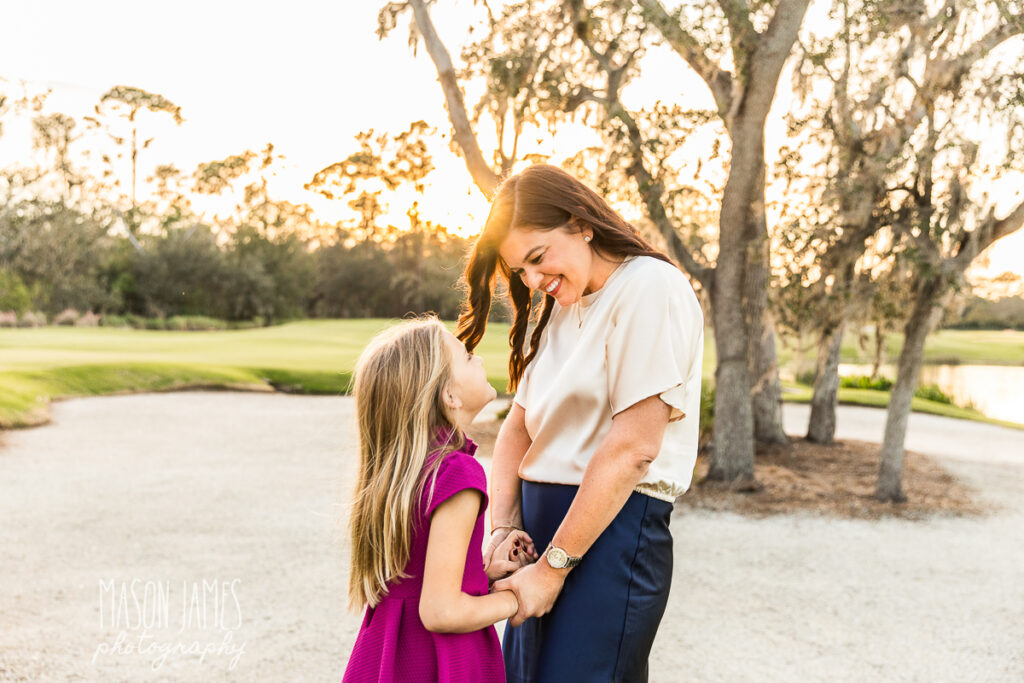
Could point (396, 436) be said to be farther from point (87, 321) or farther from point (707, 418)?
point (87, 321)

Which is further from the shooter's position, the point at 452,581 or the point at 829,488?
the point at 829,488

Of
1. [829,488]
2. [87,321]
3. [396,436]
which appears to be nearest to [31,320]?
[87,321]

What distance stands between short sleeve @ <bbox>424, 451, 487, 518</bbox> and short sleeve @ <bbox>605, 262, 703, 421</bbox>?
1.11 feet

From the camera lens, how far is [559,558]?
1.76 meters

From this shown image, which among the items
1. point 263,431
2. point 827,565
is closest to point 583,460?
point 827,565

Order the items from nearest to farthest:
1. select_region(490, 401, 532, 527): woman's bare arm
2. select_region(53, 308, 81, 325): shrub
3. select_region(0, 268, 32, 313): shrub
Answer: select_region(490, 401, 532, 527): woman's bare arm, select_region(0, 268, 32, 313): shrub, select_region(53, 308, 81, 325): shrub

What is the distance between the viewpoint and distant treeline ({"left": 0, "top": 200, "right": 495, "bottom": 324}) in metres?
34.0

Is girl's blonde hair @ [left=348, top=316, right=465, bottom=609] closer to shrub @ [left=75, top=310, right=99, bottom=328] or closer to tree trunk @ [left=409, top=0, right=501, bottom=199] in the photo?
tree trunk @ [left=409, top=0, right=501, bottom=199]

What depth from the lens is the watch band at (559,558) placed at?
176 cm

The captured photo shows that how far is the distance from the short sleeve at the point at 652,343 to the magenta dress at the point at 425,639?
0.39 m

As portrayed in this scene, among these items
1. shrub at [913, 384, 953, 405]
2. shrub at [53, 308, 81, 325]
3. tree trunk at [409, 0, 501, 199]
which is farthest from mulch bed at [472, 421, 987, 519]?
shrub at [53, 308, 81, 325]

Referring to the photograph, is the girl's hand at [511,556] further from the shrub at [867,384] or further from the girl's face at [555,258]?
the shrub at [867,384]

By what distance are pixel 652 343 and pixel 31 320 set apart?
3343 cm

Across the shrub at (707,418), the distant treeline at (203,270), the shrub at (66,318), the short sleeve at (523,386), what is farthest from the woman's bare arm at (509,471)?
the shrub at (66,318)
